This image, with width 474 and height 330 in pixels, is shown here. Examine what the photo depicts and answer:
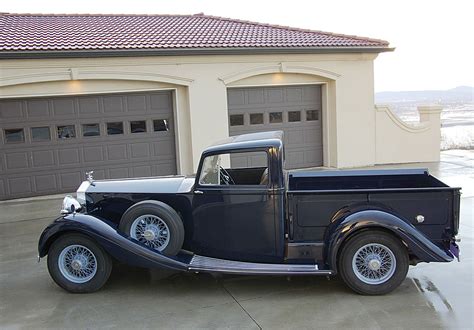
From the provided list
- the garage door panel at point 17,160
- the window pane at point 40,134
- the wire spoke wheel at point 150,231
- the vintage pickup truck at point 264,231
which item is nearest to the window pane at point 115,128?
the window pane at point 40,134

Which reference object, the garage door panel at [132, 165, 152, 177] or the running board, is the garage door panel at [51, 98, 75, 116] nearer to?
the garage door panel at [132, 165, 152, 177]

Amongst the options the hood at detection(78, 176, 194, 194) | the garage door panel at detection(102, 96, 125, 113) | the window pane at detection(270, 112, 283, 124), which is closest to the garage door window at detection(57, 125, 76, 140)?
the garage door panel at detection(102, 96, 125, 113)

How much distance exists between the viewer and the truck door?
17.8ft

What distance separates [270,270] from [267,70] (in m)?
8.91

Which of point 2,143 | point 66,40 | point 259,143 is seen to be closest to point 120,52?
point 66,40

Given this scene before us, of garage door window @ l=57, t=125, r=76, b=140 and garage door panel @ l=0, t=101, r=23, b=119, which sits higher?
garage door panel @ l=0, t=101, r=23, b=119

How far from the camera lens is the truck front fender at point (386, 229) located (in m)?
5.12

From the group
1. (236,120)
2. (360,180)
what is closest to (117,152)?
(236,120)

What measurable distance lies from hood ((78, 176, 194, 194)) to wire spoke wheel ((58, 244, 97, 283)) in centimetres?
83

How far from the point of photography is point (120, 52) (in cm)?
1180

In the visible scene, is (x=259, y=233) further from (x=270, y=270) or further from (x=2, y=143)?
(x=2, y=143)

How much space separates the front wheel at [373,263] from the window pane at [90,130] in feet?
28.6

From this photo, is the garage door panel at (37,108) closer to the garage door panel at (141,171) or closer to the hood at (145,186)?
the garage door panel at (141,171)

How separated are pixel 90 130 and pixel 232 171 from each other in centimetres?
715
